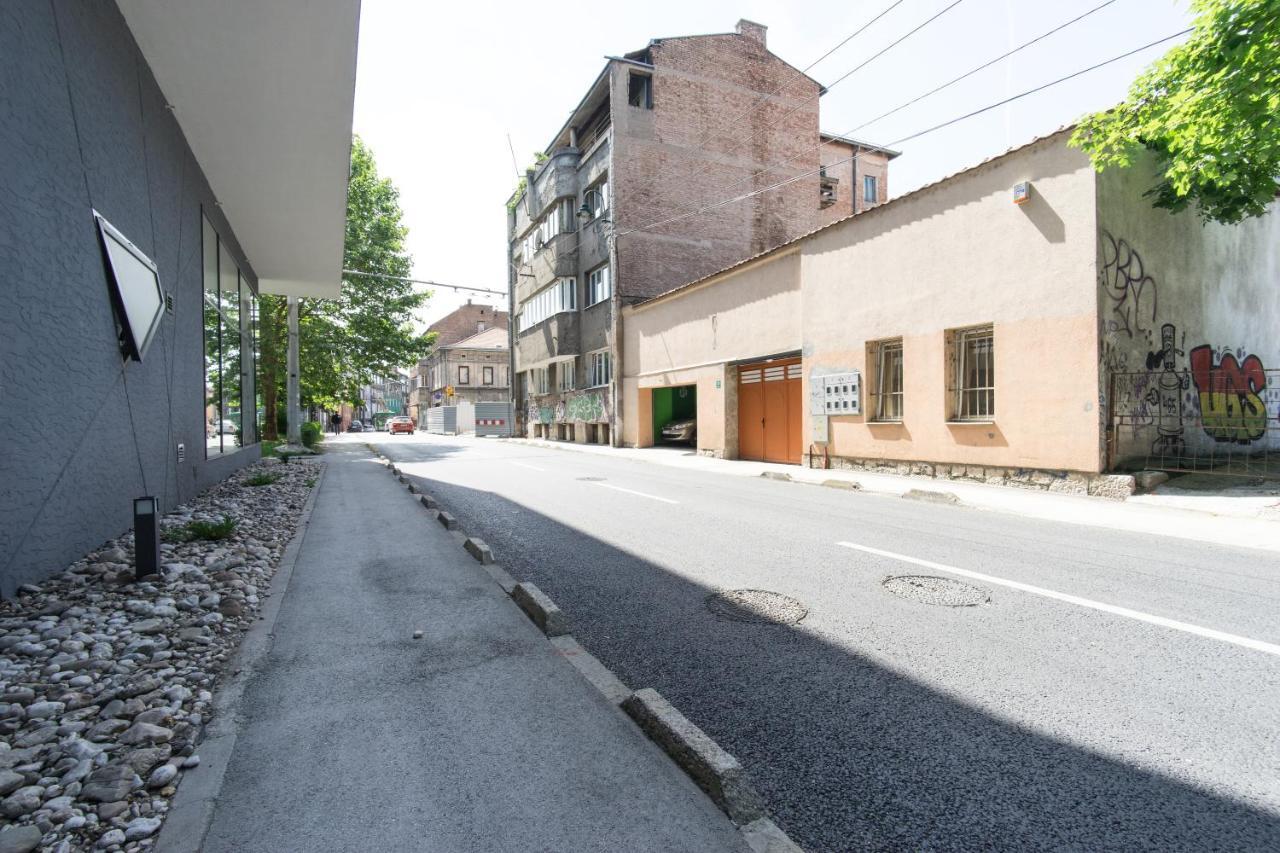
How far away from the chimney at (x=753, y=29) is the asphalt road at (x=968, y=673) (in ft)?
86.3

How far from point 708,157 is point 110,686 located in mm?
26074

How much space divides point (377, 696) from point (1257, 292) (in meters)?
18.7

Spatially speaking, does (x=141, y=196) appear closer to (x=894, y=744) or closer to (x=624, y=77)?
(x=894, y=744)

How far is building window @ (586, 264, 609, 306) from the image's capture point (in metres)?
25.1

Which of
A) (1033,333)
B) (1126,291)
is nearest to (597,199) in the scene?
(1033,333)

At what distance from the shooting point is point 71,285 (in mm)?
5012

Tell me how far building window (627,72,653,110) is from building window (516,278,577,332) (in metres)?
7.80

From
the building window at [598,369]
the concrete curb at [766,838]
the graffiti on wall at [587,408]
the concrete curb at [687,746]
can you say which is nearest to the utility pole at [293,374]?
the graffiti on wall at [587,408]

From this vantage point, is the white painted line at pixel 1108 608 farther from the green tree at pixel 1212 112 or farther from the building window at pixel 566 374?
the building window at pixel 566 374

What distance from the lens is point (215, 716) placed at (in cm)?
289

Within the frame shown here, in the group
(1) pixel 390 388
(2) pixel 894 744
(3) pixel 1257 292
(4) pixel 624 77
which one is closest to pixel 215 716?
(2) pixel 894 744

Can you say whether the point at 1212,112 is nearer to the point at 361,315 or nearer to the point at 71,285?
the point at 71,285

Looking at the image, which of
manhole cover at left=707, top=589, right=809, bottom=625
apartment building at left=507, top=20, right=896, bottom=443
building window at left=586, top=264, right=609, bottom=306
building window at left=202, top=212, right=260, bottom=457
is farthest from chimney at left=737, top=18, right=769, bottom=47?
manhole cover at left=707, top=589, right=809, bottom=625

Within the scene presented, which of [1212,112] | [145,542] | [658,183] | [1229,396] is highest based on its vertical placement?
[658,183]
